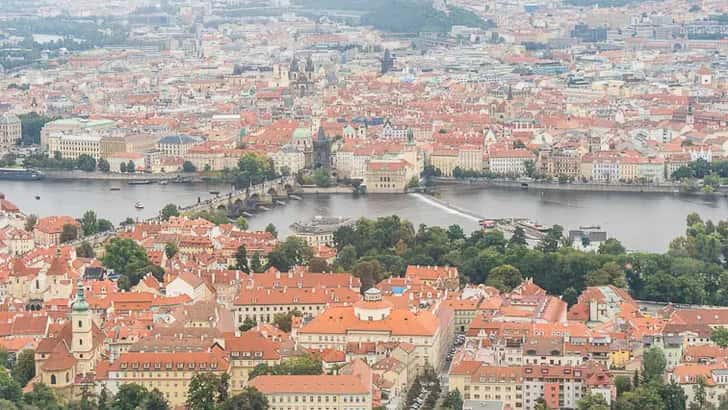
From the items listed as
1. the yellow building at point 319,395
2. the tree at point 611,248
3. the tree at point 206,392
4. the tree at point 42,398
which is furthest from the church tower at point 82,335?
the tree at point 611,248

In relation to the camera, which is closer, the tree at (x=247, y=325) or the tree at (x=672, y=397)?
the tree at (x=672, y=397)

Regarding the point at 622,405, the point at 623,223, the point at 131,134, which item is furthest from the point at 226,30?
the point at 622,405

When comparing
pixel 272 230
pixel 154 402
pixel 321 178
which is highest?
pixel 154 402

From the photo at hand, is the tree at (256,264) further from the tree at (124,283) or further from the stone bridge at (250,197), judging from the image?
the stone bridge at (250,197)

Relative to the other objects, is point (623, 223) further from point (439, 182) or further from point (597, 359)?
point (597, 359)

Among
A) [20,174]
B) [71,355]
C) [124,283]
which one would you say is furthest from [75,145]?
[71,355]

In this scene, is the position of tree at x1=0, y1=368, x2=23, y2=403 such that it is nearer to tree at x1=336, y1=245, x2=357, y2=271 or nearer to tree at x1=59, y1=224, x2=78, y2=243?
tree at x1=336, y1=245, x2=357, y2=271

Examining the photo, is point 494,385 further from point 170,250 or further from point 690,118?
point 690,118
